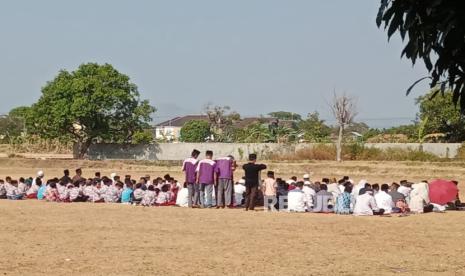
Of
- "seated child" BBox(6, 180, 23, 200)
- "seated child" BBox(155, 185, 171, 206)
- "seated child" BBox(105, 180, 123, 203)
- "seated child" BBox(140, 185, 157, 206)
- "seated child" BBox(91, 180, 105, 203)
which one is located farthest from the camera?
"seated child" BBox(6, 180, 23, 200)

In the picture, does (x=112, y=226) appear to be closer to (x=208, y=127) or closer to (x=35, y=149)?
(x=35, y=149)

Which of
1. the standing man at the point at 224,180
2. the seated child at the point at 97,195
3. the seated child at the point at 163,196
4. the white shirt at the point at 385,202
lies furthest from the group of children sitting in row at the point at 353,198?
the seated child at the point at 97,195

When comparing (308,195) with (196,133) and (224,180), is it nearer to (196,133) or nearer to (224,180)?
(224,180)

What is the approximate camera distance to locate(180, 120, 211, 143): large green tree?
76.4 meters

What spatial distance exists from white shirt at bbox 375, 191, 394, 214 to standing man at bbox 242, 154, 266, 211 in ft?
9.74

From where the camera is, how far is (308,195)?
771 inches

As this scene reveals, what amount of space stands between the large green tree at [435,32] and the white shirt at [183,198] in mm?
17032

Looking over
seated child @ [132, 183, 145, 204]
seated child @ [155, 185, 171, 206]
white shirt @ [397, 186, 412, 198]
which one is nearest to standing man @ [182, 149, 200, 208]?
seated child @ [155, 185, 171, 206]

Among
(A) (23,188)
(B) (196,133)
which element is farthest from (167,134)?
(A) (23,188)

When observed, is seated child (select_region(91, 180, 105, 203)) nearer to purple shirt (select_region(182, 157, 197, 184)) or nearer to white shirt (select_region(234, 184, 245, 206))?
purple shirt (select_region(182, 157, 197, 184))

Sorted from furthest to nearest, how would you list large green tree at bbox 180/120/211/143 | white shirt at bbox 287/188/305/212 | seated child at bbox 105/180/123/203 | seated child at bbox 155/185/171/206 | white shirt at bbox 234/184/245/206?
large green tree at bbox 180/120/211/143
seated child at bbox 105/180/123/203
white shirt at bbox 234/184/245/206
seated child at bbox 155/185/171/206
white shirt at bbox 287/188/305/212

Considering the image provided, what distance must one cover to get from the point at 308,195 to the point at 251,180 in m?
1.49

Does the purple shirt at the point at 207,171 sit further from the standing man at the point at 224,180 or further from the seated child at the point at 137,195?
the seated child at the point at 137,195

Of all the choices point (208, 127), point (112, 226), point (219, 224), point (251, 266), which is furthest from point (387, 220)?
point (208, 127)
